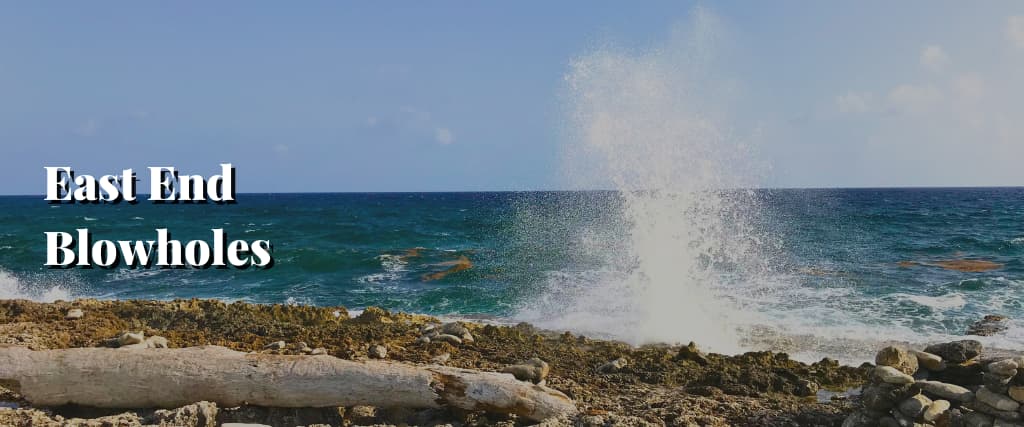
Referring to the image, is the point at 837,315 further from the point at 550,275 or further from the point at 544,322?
the point at 550,275

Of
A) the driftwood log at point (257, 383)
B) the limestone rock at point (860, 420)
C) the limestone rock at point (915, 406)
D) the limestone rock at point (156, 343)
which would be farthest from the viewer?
the limestone rock at point (156, 343)

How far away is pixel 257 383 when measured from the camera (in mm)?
5641

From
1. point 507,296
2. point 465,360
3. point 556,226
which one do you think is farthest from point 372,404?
point 556,226

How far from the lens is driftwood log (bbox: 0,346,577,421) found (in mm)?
5582

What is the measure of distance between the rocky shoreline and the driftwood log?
126 mm

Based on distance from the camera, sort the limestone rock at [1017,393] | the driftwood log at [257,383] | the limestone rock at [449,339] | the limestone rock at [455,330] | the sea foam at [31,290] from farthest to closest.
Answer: the sea foam at [31,290] → the limestone rock at [455,330] → the limestone rock at [449,339] → the driftwood log at [257,383] → the limestone rock at [1017,393]

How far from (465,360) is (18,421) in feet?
14.1

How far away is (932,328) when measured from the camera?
11359 millimetres

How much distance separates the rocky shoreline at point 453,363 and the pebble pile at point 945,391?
1.88 ft

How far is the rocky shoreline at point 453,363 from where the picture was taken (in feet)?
18.6

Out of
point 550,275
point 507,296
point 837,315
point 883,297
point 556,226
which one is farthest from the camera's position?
point 556,226

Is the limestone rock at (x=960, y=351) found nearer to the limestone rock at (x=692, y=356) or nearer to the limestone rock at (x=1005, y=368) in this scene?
the limestone rock at (x=1005, y=368)

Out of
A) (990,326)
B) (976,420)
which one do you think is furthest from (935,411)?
(990,326)

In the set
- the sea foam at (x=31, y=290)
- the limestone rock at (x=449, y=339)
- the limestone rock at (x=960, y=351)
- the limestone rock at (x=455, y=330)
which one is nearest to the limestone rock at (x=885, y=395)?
the limestone rock at (x=960, y=351)
